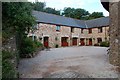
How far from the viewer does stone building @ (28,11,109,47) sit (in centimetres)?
3108

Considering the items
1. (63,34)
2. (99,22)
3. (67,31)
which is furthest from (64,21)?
(99,22)

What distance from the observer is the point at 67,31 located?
35625 mm

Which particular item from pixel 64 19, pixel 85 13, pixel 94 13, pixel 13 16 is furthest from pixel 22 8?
pixel 85 13

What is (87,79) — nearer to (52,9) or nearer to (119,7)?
(119,7)

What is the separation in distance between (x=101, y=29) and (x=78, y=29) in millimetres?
4422

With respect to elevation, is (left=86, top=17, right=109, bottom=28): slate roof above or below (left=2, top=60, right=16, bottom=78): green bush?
above

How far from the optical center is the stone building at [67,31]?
1224 inches

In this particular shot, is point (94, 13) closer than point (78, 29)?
No

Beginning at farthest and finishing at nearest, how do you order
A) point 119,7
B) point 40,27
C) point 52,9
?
point 52,9, point 40,27, point 119,7

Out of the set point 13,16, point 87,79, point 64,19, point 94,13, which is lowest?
point 87,79

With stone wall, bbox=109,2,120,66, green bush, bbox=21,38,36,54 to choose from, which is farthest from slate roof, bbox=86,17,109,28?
stone wall, bbox=109,2,120,66

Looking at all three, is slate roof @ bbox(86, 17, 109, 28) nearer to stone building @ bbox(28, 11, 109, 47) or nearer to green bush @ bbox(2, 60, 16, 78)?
stone building @ bbox(28, 11, 109, 47)

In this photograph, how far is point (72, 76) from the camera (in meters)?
8.30

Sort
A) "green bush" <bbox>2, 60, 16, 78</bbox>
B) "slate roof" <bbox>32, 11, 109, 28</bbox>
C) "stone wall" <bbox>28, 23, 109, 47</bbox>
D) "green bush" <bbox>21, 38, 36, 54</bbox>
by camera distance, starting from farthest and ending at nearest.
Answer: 1. "slate roof" <bbox>32, 11, 109, 28</bbox>
2. "stone wall" <bbox>28, 23, 109, 47</bbox>
3. "green bush" <bbox>21, 38, 36, 54</bbox>
4. "green bush" <bbox>2, 60, 16, 78</bbox>
